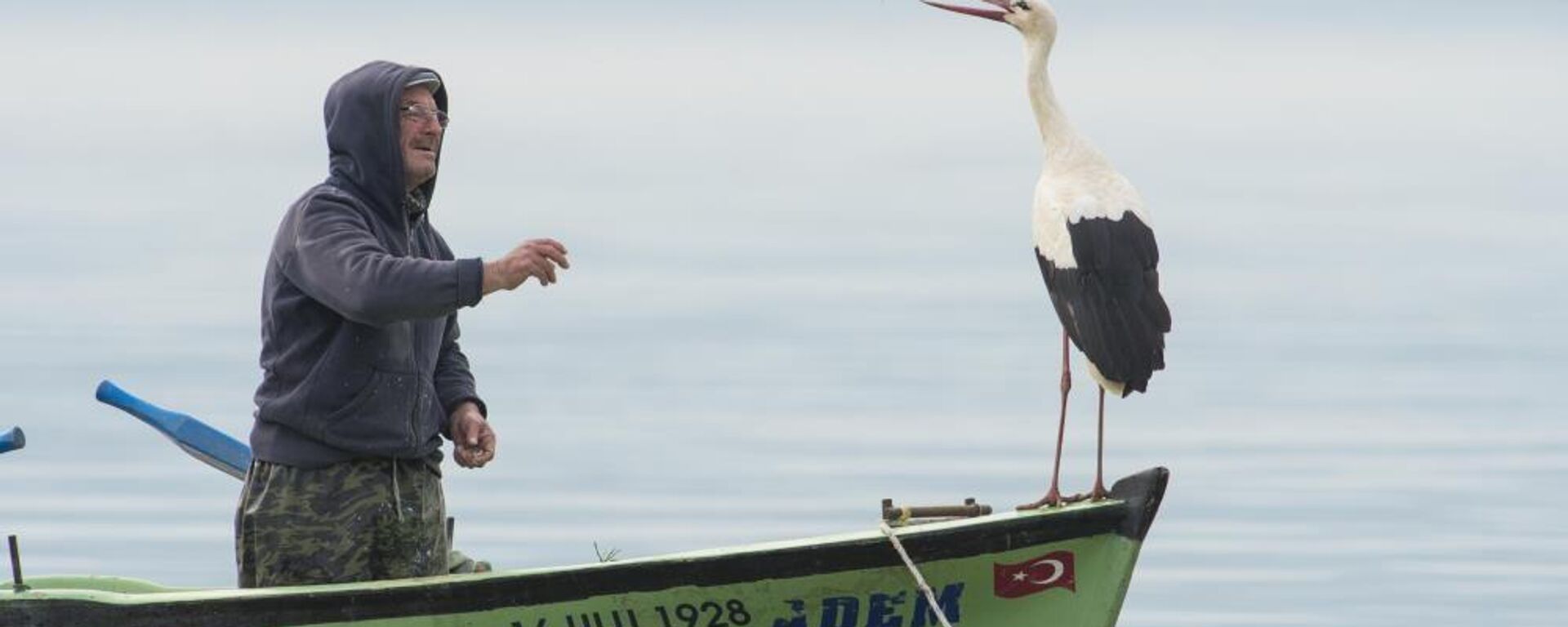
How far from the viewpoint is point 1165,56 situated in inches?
2808

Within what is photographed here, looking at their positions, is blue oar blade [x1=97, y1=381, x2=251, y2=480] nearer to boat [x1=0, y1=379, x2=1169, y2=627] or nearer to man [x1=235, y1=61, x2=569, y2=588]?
boat [x1=0, y1=379, x2=1169, y2=627]

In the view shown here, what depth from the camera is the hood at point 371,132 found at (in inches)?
353

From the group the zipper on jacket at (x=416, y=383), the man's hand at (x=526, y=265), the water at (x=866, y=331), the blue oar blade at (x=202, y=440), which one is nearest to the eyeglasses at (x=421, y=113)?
the zipper on jacket at (x=416, y=383)

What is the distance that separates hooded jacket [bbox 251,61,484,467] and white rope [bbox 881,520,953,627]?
3.50 ft

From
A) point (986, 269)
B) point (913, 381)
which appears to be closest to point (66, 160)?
point (986, 269)

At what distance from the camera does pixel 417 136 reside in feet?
29.8

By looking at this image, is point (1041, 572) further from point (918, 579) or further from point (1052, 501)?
point (918, 579)

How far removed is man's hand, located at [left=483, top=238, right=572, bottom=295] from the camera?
854 centimetres

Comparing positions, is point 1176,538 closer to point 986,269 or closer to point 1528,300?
point 1528,300

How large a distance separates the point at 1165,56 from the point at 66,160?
26531 millimetres

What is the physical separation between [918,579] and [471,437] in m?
1.06

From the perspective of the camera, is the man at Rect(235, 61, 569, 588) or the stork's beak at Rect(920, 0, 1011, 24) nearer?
the man at Rect(235, 61, 569, 588)

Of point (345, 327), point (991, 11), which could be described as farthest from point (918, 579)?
point (991, 11)

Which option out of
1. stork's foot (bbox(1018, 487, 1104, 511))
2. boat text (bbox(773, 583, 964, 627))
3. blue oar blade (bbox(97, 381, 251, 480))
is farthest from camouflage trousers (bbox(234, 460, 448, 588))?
stork's foot (bbox(1018, 487, 1104, 511))
